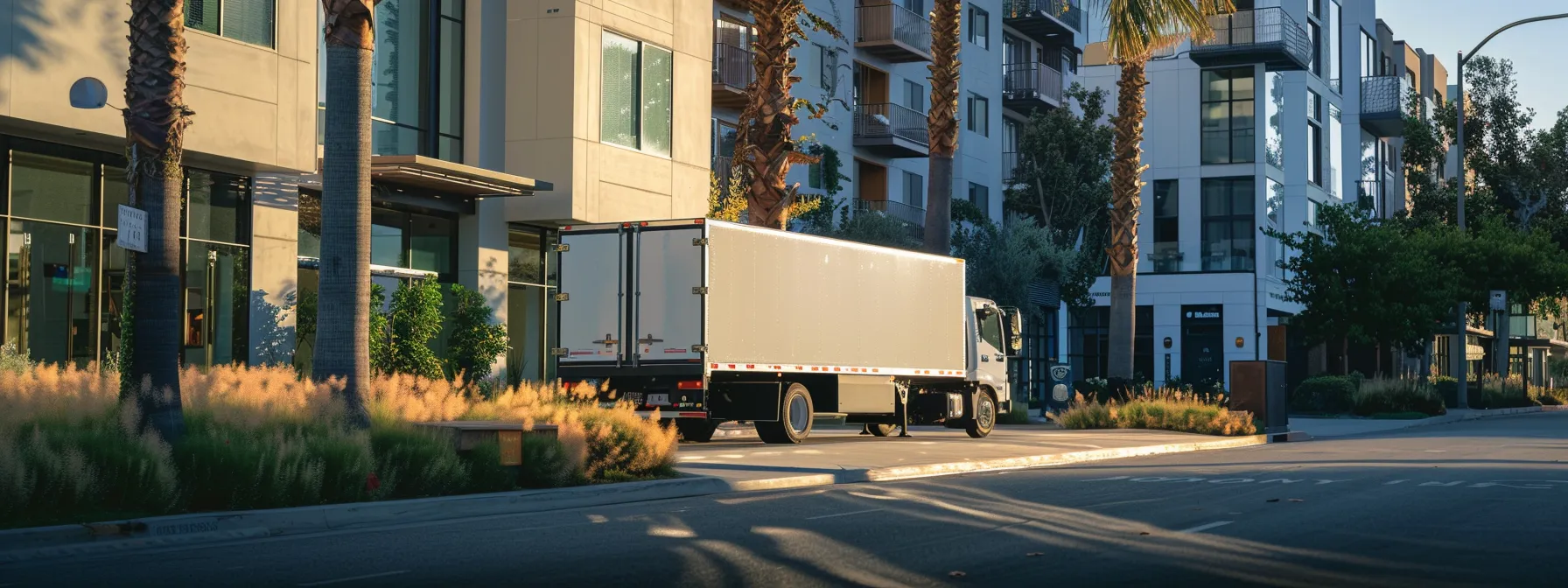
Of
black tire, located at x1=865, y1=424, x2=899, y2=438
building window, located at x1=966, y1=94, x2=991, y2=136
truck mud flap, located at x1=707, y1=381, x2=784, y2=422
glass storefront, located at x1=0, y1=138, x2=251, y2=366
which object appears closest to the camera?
glass storefront, located at x1=0, y1=138, x2=251, y2=366

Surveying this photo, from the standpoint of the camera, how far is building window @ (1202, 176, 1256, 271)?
60281 mm

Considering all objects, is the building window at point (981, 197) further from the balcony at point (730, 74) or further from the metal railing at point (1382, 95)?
the metal railing at point (1382, 95)

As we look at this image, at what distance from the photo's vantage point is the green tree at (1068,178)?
2108 inches

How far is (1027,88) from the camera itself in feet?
179

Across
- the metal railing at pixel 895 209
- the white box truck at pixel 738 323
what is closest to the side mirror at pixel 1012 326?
the white box truck at pixel 738 323

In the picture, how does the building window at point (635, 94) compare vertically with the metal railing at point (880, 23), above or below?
below

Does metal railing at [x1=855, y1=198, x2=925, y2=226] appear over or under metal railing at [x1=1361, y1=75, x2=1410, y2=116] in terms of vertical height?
under

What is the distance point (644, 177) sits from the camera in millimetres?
30531

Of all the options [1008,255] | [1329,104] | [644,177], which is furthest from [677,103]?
[1329,104]

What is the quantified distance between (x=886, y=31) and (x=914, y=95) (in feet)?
13.1

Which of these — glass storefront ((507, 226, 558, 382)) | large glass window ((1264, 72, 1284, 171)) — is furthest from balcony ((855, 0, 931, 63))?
large glass window ((1264, 72, 1284, 171))

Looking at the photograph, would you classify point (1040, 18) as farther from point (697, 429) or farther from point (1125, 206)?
point (697, 429)

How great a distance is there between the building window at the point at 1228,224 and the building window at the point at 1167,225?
0.98m

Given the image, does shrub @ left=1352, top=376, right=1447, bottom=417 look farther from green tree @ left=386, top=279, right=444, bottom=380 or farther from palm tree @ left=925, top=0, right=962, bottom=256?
green tree @ left=386, top=279, right=444, bottom=380
